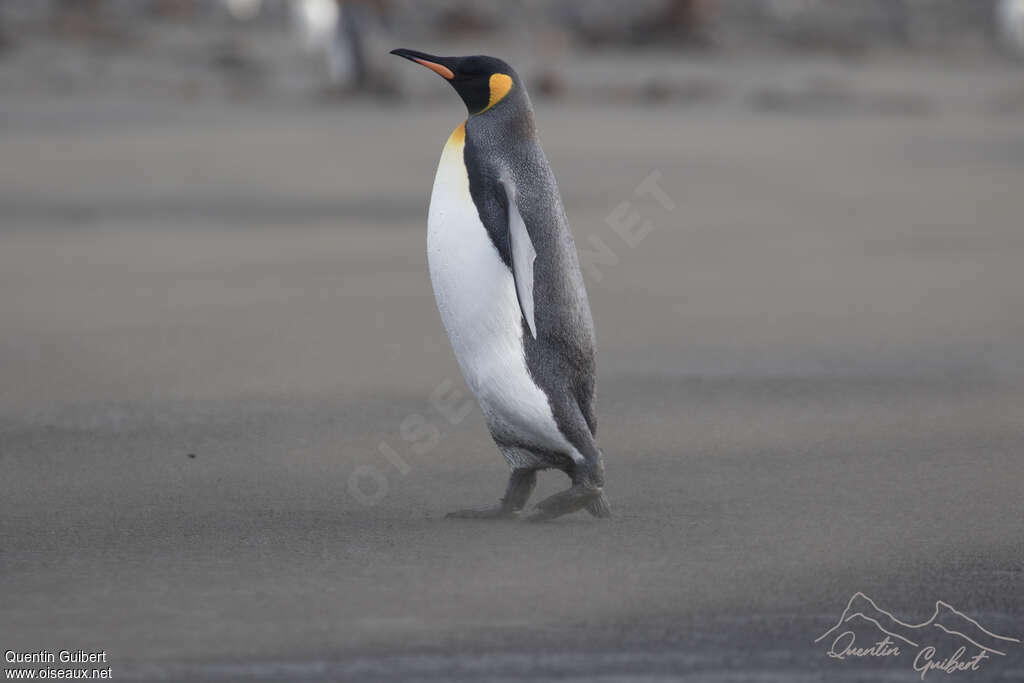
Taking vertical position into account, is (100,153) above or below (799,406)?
below

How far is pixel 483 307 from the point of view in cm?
393

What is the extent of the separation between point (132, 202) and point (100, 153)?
74.0 inches

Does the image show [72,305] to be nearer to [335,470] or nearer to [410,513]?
[335,470]

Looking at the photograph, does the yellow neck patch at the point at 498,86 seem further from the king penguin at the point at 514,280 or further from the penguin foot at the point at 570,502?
the penguin foot at the point at 570,502

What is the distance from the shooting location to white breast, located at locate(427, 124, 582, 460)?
12.8ft

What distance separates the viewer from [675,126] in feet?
43.7

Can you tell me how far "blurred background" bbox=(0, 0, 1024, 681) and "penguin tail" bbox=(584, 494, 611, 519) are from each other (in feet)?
0.18

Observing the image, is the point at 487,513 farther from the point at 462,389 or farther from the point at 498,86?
the point at 462,389

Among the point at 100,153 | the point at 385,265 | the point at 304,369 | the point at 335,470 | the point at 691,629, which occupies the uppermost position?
the point at 691,629

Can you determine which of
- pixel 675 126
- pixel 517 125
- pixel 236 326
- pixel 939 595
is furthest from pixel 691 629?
pixel 675 126

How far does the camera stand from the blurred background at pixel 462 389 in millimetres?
3461

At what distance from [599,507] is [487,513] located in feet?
0.96

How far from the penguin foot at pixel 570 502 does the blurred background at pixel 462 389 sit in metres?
0.06

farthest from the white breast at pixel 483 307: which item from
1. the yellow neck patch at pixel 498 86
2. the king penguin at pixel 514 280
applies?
the yellow neck patch at pixel 498 86
